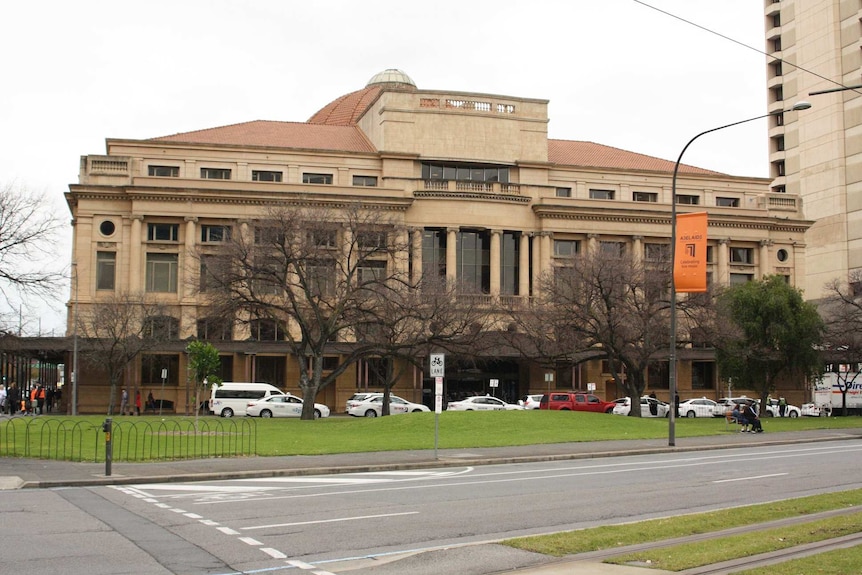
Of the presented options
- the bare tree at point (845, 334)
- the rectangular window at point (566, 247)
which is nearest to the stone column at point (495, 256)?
the rectangular window at point (566, 247)

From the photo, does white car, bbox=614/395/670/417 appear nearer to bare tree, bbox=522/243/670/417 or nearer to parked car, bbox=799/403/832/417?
bare tree, bbox=522/243/670/417

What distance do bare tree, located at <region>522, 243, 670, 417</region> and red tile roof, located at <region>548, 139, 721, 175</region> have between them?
32.4 metres

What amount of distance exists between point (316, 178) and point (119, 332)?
24.2 meters

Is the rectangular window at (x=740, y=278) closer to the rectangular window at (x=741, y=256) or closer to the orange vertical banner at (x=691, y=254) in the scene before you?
the rectangular window at (x=741, y=256)

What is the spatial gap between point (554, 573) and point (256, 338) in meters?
61.2

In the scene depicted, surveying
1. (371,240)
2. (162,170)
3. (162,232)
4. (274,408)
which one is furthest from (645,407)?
(162,170)

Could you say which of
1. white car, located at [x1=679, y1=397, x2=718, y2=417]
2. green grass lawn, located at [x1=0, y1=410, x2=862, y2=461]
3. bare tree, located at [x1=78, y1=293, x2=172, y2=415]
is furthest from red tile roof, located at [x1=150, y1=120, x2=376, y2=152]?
green grass lawn, located at [x1=0, y1=410, x2=862, y2=461]

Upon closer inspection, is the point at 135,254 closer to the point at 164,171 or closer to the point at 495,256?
the point at 164,171

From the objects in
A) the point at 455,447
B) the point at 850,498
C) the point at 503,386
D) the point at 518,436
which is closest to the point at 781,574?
the point at 850,498

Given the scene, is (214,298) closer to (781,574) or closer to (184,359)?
(184,359)

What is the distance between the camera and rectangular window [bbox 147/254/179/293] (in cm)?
7356

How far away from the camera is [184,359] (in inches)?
2699

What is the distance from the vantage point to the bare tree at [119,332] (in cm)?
5938

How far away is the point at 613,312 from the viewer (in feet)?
167
